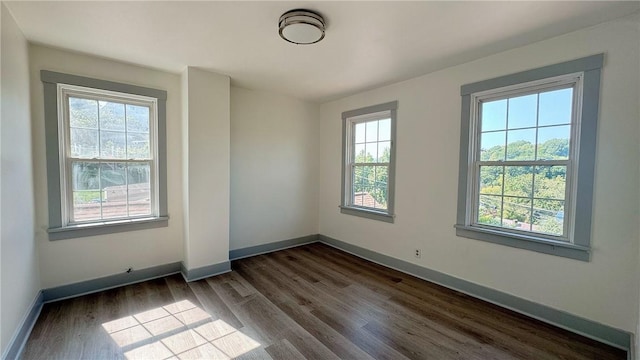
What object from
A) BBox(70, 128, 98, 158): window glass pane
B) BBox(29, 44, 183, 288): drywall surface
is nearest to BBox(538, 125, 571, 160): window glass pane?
BBox(29, 44, 183, 288): drywall surface

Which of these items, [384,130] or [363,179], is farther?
[363,179]

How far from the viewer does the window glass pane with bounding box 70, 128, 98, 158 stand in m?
2.78

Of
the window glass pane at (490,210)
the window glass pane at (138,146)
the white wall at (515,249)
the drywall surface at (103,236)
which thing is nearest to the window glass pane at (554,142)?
the white wall at (515,249)

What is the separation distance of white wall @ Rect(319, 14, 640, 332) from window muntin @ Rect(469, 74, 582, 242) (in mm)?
180

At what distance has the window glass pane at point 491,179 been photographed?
2.74 metres

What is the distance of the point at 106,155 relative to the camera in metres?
2.94

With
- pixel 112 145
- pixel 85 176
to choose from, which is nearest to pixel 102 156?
pixel 112 145

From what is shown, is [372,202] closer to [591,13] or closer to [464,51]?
[464,51]

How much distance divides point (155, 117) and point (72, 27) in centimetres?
112

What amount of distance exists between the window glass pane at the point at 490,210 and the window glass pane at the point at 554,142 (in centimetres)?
57

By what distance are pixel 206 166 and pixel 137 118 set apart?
0.93m

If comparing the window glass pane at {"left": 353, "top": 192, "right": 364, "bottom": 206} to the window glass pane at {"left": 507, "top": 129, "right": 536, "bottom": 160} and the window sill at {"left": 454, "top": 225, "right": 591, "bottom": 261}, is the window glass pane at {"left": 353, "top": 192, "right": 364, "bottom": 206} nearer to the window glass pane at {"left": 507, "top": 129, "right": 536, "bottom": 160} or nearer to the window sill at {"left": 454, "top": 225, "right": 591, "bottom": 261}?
the window sill at {"left": 454, "top": 225, "right": 591, "bottom": 261}

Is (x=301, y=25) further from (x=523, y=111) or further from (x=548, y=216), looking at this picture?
(x=548, y=216)

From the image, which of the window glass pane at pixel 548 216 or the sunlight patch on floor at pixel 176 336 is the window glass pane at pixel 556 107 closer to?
the window glass pane at pixel 548 216
